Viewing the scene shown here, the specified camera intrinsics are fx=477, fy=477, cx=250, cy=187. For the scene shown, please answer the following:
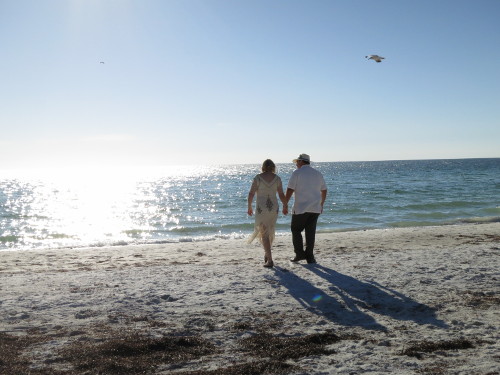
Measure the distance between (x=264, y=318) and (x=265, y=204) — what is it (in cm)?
292

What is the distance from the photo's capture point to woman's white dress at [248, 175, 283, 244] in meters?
7.98

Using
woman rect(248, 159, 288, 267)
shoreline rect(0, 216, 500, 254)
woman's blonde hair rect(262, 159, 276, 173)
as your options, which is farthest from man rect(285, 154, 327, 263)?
shoreline rect(0, 216, 500, 254)

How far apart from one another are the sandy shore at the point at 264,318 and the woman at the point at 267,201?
0.59m

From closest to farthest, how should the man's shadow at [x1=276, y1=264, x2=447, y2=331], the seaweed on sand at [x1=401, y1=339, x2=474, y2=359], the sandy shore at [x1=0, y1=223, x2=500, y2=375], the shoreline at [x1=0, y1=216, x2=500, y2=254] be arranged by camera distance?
the sandy shore at [x1=0, y1=223, x2=500, y2=375]
the seaweed on sand at [x1=401, y1=339, x2=474, y2=359]
the man's shadow at [x1=276, y1=264, x2=447, y2=331]
the shoreline at [x1=0, y1=216, x2=500, y2=254]

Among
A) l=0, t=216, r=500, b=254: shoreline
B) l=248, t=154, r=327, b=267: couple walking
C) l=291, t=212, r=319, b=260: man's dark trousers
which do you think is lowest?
l=0, t=216, r=500, b=254: shoreline

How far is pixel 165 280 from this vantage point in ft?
24.1

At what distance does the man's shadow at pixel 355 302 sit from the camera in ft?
17.4

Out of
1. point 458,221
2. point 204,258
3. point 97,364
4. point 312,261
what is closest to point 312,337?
point 97,364

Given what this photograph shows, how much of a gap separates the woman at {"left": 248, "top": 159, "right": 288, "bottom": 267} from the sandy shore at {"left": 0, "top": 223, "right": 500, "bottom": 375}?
0.59 m

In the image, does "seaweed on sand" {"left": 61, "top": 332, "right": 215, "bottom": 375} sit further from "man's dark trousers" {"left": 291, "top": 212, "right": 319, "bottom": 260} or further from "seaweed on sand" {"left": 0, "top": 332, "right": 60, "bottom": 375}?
"man's dark trousers" {"left": 291, "top": 212, "right": 319, "bottom": 260}

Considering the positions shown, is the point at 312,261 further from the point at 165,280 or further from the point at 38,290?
the point at 38,290

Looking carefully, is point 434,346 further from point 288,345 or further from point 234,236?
point 234,236

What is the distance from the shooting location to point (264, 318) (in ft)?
17.6

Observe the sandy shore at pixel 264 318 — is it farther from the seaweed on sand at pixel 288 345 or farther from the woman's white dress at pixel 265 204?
the woman's white dress at pixel 265 204
